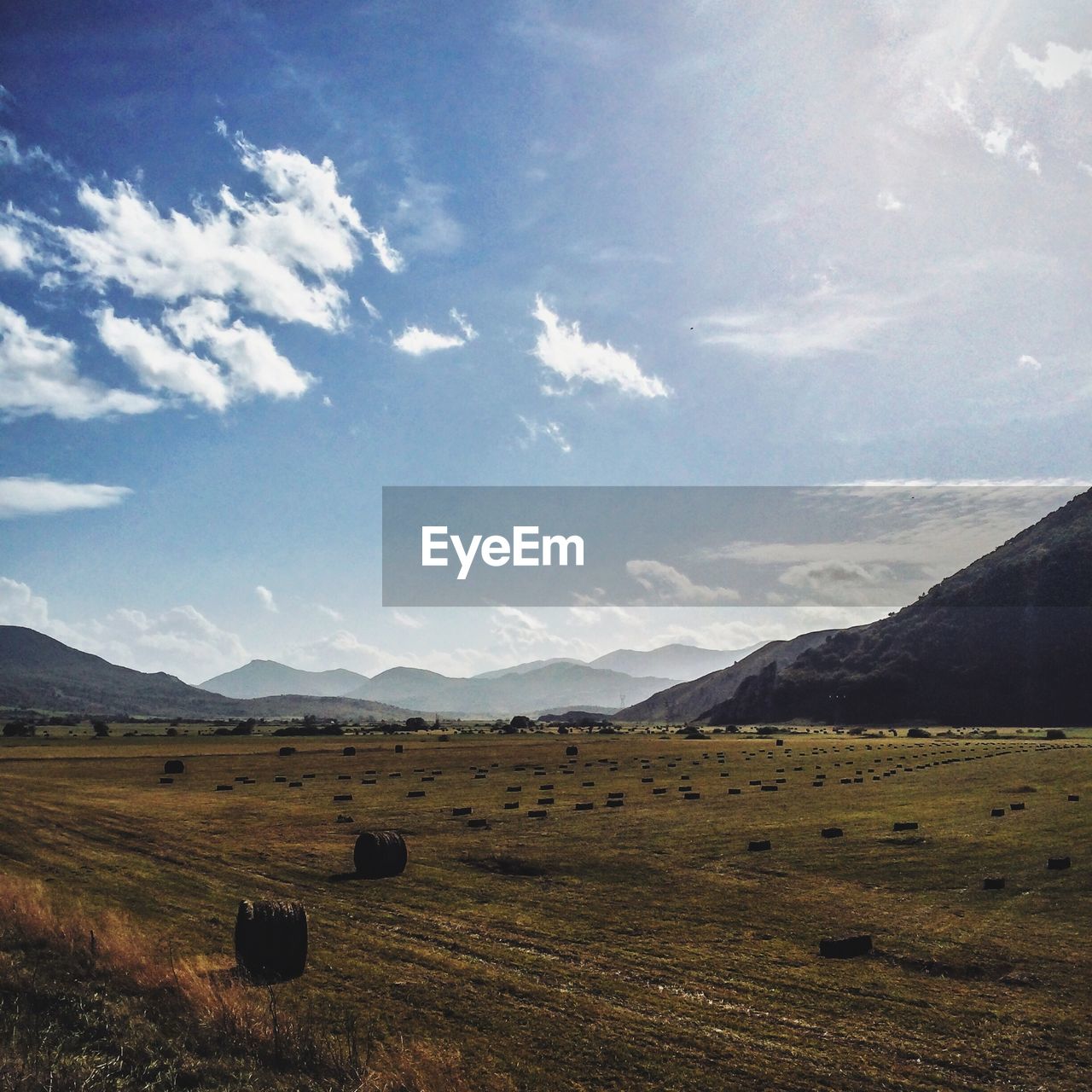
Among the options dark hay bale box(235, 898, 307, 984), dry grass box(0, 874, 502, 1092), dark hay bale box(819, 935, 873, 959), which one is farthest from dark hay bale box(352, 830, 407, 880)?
dark hay bale box(819, 935, 873, 959)

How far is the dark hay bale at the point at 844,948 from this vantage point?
1558 centimetres

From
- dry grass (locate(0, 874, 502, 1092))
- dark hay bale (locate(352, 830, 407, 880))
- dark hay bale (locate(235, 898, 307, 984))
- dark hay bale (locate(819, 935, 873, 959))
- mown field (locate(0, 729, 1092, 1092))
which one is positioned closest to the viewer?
dry grass (locate(0, 874, 502, 1092))

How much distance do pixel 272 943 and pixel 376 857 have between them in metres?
8.50

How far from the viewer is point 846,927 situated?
17516 mm

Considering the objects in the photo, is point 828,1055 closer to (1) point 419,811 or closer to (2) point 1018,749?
(1) point 419,811

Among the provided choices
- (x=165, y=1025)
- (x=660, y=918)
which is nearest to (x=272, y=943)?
(x=165, y=1025)

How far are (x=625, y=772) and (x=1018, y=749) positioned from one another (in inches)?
1686

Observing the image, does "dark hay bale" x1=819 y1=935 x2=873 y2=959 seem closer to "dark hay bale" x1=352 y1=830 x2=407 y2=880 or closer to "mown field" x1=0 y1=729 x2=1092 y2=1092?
"mown field" x1=0 y1=729 x2=1092 y2=1092

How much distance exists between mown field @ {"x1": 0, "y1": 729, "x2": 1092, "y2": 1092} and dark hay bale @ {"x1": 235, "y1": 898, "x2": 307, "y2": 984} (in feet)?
1.62

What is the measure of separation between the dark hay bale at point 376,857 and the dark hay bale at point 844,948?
40.8 feet

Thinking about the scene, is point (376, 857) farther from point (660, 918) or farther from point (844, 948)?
point (844, 948)

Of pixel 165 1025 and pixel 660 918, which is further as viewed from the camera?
pixel 660 918

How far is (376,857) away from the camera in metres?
23.3

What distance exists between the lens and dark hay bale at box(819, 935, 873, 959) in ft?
51.1
